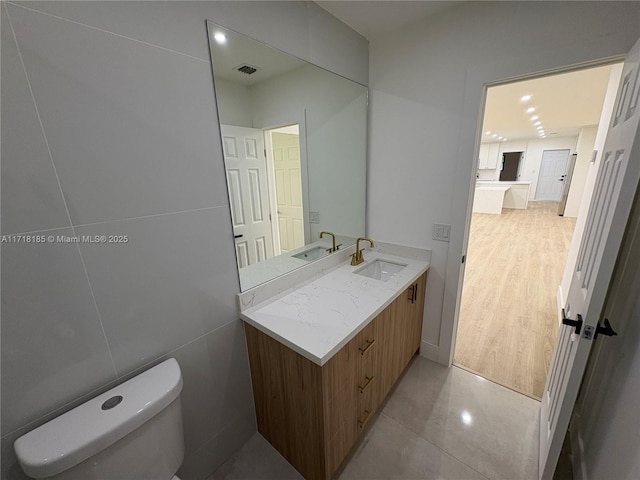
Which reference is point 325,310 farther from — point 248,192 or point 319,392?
point 248,192

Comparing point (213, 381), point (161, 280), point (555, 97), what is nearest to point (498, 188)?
point (555, 97)

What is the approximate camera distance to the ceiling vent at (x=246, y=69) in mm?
1171

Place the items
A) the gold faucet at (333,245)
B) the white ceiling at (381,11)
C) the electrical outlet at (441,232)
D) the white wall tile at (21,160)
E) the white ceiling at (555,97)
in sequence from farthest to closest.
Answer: the white ceiling at (555,97) < the gold faucet at (333,245) < the electrical outlet at (441,232) < the white ceiling at (381,11) < the white wall tile at (21,160)

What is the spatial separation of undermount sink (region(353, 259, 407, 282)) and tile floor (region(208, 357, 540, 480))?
2.64 feet

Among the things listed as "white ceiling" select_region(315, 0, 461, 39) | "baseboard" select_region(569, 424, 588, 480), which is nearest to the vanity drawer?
"baseboard" select_region(569, 424, 588, 480)

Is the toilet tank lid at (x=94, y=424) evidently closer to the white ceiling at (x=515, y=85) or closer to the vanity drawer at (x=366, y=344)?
the vanity drawer at (x=366, y=344)

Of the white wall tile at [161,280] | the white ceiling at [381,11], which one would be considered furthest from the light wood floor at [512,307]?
the white ceiling at [381,11]

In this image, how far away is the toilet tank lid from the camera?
691 mm

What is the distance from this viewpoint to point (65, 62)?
72cm

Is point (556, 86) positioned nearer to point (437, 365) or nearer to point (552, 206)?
point (437, 365)

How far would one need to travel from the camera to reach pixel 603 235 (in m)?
0.91

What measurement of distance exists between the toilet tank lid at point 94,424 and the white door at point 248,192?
59cm

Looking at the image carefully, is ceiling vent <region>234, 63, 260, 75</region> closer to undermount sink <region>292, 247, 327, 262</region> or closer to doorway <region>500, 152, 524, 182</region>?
undermount sink <region>292, 247, 327, 262</region>

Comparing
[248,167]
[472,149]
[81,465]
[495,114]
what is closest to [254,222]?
[248,167]
